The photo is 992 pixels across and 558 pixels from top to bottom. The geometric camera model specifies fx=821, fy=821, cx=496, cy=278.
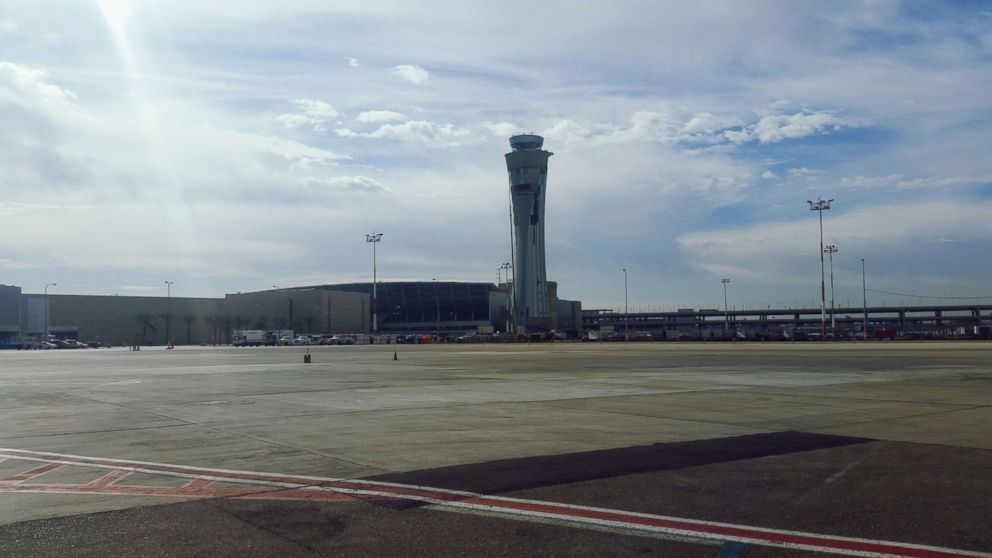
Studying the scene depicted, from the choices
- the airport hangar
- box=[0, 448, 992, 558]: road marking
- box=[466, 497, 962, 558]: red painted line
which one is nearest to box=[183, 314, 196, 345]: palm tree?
the airport hangar

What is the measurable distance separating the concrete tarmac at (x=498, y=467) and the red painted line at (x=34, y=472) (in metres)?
0.05

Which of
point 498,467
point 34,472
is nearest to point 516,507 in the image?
point 498,467

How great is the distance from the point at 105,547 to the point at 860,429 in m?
13.2

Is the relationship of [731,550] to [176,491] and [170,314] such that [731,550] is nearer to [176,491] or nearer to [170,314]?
[176,491]

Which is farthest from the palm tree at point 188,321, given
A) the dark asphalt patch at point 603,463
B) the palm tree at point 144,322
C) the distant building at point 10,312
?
the dark asphalt patch at point 603,463

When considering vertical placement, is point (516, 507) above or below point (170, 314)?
below

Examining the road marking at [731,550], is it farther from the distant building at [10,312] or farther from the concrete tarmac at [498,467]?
the distant building at [10,312]

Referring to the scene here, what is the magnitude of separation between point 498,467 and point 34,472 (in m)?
6.47

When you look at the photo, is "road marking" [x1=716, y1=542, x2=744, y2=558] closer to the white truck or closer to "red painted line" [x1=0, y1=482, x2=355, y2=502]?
"red painted line" [x1=0, y1=482, x2=355, y2=502]

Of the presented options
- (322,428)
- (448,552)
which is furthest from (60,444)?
(448,552)

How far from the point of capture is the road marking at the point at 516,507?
7.32m

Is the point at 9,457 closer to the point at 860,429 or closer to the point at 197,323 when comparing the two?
the point at 860,429

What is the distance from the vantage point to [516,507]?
890cm

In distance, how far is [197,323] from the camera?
603 ft
